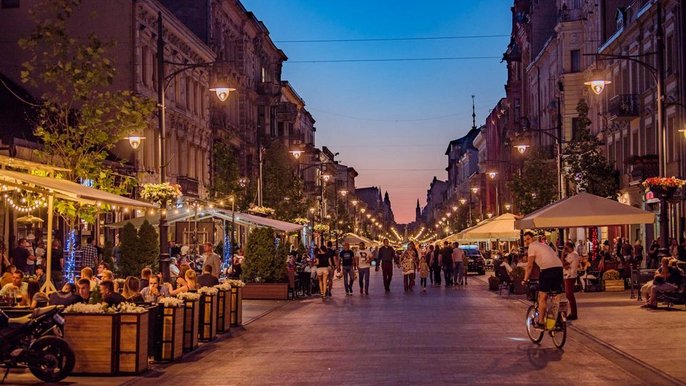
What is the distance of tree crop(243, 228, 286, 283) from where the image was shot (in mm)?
34000

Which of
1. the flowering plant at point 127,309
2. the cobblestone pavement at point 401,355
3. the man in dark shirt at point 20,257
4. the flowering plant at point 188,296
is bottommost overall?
the cobblestone pavement at point 401,355

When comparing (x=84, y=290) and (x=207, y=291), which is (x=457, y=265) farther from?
(x=84, y=290)

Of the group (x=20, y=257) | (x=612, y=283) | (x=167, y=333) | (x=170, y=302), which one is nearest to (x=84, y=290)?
(x=170, y=302)

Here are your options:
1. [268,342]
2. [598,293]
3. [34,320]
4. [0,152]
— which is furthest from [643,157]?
[34,320]

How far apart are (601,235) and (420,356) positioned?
44.7m

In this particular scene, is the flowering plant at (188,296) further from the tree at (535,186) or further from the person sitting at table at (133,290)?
the tree at (535,186)

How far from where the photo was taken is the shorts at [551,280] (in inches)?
739

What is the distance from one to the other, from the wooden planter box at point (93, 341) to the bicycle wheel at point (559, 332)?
702cm

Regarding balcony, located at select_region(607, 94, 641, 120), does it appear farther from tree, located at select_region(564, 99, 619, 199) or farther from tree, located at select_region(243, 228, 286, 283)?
tree, located at select_region(243, 228, 286, 283)

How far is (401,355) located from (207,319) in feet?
15.0

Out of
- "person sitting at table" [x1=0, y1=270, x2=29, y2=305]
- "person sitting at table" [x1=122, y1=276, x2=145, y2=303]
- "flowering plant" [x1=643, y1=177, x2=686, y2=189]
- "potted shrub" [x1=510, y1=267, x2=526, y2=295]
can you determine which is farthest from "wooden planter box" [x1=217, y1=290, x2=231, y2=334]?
"potted shrub" [x1=510, y1=267, x2=526, y2=295]

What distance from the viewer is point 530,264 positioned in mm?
19047

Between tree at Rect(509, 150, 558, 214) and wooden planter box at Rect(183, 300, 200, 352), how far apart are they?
150 ft

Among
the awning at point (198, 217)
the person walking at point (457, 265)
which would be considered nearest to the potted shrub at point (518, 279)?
the awning at point (198, 217)
